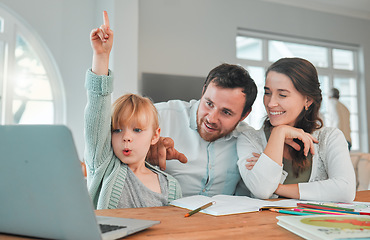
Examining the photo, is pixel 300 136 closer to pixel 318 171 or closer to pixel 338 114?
pixel 318 171

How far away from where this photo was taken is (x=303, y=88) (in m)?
1.50

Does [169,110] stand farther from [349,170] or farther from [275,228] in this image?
[275,228]

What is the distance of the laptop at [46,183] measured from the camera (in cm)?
52

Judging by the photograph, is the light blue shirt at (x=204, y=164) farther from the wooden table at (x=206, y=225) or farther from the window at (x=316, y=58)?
the window at (x=316, y=58)

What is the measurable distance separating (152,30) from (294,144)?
355cm

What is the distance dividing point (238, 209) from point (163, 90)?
3.73 metres

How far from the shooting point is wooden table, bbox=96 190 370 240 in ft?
2.30

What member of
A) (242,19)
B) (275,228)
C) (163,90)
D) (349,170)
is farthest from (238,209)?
(242,19)

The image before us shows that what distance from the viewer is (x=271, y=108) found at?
1.51 meters

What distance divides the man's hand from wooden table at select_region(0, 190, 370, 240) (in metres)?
0.53

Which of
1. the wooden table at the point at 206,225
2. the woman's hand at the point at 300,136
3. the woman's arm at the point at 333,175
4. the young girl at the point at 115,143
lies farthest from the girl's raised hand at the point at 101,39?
the woman's arm at the point at 333,175

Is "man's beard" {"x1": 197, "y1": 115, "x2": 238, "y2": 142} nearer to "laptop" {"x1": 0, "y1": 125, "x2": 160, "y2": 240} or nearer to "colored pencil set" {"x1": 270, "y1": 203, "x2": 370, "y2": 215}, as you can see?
"colored pencil set" {"x1": 270, "y1": 203, "x2": 370, "y2": 215}

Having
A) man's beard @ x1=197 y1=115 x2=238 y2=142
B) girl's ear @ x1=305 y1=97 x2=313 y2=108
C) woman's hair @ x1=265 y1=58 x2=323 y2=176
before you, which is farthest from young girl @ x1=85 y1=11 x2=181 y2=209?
girl's ear @ x1=305 y1=97 x2=313 y2=108

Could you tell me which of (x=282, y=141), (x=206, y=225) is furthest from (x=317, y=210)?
(x=282, y=141)
